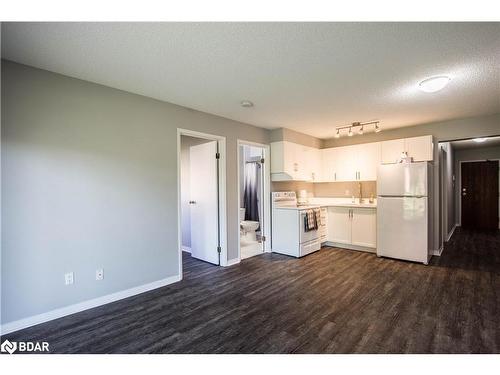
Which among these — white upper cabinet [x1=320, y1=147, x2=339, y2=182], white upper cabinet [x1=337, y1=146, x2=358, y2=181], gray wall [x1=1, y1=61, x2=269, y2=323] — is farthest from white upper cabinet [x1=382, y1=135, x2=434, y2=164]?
gray wall [x1=1, y1=61, x2=269, y2=323]

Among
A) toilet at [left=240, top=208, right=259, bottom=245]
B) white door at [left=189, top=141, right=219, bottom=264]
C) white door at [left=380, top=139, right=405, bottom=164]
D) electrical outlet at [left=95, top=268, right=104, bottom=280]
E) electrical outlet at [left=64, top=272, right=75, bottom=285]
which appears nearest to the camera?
electrical outlet at [left=64, top=272, right=75, bottom=285]

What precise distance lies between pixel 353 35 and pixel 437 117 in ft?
10.3

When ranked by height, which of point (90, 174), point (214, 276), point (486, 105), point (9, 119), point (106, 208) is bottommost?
point (214, 276)

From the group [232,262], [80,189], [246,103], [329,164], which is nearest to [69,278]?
[80,189]

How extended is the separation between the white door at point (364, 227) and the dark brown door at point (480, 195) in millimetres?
4902

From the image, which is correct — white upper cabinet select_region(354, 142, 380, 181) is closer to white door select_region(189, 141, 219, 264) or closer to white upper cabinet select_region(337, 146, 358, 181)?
white upper cabinet select_region(337, 146, 358, 181)

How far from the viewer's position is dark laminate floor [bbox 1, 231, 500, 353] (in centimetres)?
194

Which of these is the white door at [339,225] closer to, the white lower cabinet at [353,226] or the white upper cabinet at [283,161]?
the white lower cabinet at [353,226]

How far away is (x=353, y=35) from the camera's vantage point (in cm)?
182

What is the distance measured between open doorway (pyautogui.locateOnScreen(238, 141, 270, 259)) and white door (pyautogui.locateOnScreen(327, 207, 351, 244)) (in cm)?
133

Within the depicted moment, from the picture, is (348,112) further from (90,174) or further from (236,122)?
(90,174)

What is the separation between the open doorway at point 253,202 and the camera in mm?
4750
